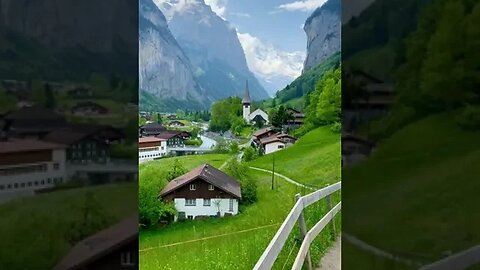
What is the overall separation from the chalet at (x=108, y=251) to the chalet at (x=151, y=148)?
406mm

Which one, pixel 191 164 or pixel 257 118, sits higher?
pixel 257 118

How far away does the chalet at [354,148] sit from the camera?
1492 mm

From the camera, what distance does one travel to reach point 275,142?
81.7 inches

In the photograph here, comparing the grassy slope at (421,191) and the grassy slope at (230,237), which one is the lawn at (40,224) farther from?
the grassy slope at (421,191)

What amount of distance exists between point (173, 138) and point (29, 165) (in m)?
0.67

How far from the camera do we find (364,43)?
149cm

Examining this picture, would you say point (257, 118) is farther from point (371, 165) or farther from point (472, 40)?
point (472, 40)

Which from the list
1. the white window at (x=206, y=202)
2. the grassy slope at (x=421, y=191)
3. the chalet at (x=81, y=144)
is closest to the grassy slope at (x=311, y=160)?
the white window at (x=206, y=202)

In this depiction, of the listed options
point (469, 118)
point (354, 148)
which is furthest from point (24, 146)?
point (469, 118)

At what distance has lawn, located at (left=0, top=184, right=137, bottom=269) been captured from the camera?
58.3 inches

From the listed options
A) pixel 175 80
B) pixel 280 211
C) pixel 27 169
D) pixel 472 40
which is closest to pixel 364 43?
pixel 472 40

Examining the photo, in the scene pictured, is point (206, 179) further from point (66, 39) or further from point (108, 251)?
point (66, 39)

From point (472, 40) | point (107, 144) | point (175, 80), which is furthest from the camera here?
point (175, 80)

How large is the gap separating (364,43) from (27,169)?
1142mm
